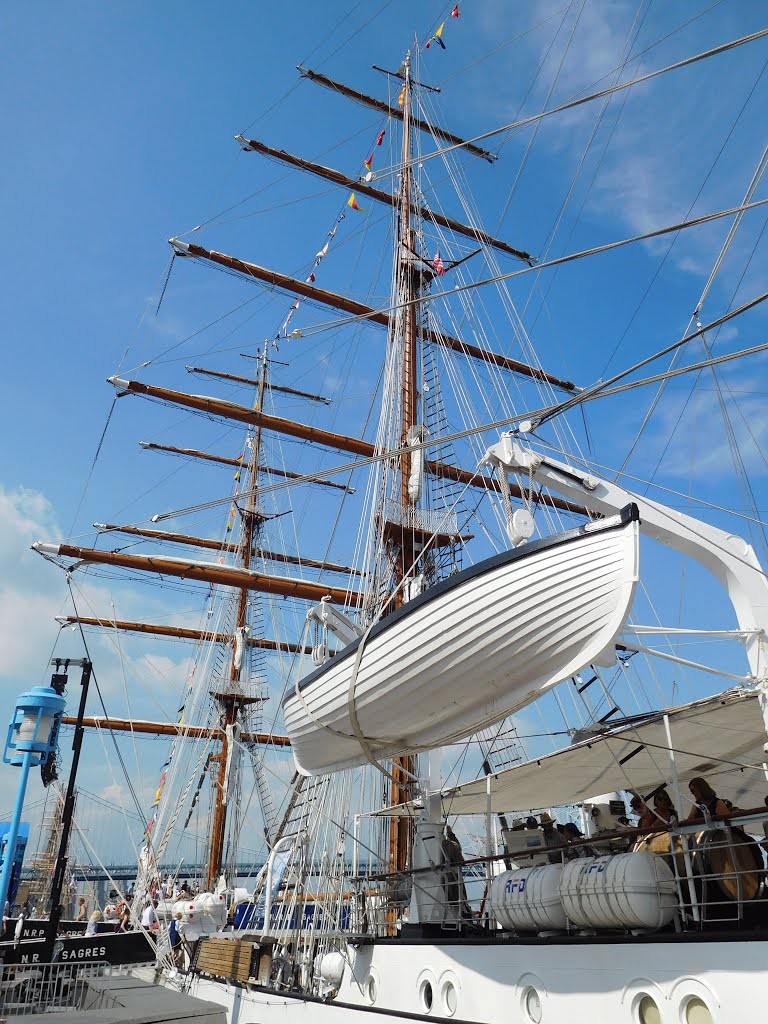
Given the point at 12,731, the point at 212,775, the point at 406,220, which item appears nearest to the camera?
the point at 12,731

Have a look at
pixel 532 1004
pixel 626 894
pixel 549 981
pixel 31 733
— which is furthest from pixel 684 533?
pixel 31 733

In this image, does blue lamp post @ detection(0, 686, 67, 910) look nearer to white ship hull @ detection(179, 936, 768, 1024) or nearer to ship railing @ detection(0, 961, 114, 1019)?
ship railing @ detection(0, 961, 114, 1019)

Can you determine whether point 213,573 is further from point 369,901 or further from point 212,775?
point 369,901

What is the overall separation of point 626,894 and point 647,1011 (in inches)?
33.6

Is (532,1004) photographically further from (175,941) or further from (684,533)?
(175,941)

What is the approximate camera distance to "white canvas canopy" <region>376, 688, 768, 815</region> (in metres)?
7.87

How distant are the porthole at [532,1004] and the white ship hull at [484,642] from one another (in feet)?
7.64

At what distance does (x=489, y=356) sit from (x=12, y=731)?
1715 cm

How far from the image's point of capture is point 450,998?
807 centimetres

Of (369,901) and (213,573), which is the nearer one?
(369,901)

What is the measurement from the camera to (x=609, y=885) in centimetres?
A: 632

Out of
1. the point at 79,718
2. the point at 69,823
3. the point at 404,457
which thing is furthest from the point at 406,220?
the point at 69,823

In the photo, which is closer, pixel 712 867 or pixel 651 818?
pixel 712 867

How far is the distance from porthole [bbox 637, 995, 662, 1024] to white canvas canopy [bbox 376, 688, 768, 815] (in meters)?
1.90
